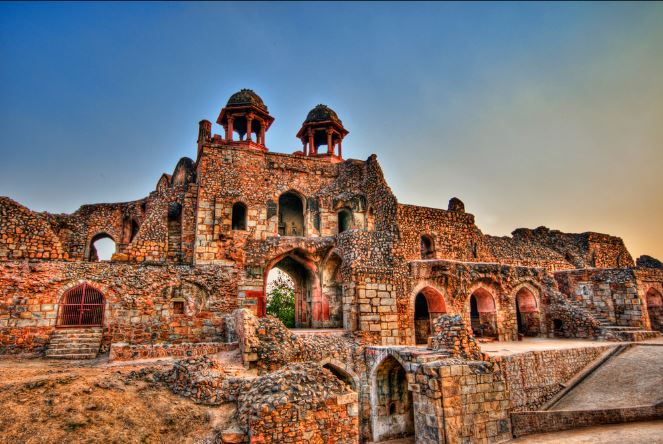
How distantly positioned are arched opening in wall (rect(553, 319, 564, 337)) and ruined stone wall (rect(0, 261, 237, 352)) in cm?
1401

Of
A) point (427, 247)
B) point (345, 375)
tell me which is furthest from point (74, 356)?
point (427, 247)

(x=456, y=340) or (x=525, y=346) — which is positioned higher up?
(x=456, y=340)

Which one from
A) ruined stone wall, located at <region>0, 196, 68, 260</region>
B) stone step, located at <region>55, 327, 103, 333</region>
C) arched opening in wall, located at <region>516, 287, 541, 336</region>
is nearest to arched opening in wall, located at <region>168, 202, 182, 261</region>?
ruined stone wall, located at <region>0, 196, 68, 260</region>

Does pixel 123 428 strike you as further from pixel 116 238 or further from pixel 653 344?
pixel 653 344

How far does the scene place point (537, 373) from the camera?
37.6 feet

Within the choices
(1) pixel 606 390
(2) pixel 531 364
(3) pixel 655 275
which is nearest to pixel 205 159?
(2) pixel 531 364

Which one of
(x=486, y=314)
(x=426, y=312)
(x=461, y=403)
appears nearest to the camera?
(x=461, y=403)

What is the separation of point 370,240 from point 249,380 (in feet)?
24.4

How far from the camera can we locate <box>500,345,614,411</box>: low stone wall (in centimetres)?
1094

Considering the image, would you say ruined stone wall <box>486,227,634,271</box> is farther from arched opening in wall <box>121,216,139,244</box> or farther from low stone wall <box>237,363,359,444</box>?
arched opening in wall <box>121,216,139,244</box>

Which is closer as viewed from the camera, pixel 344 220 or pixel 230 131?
pixel 230 131

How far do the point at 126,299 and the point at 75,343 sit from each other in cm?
184

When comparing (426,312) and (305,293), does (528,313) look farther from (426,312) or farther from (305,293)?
(305,293)

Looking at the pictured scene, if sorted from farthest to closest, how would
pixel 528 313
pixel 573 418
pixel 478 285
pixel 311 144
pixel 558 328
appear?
pixel 311 144 → pixel 528 313 → pixel 558 328 → pixel 478 285 → pixel 573 418
